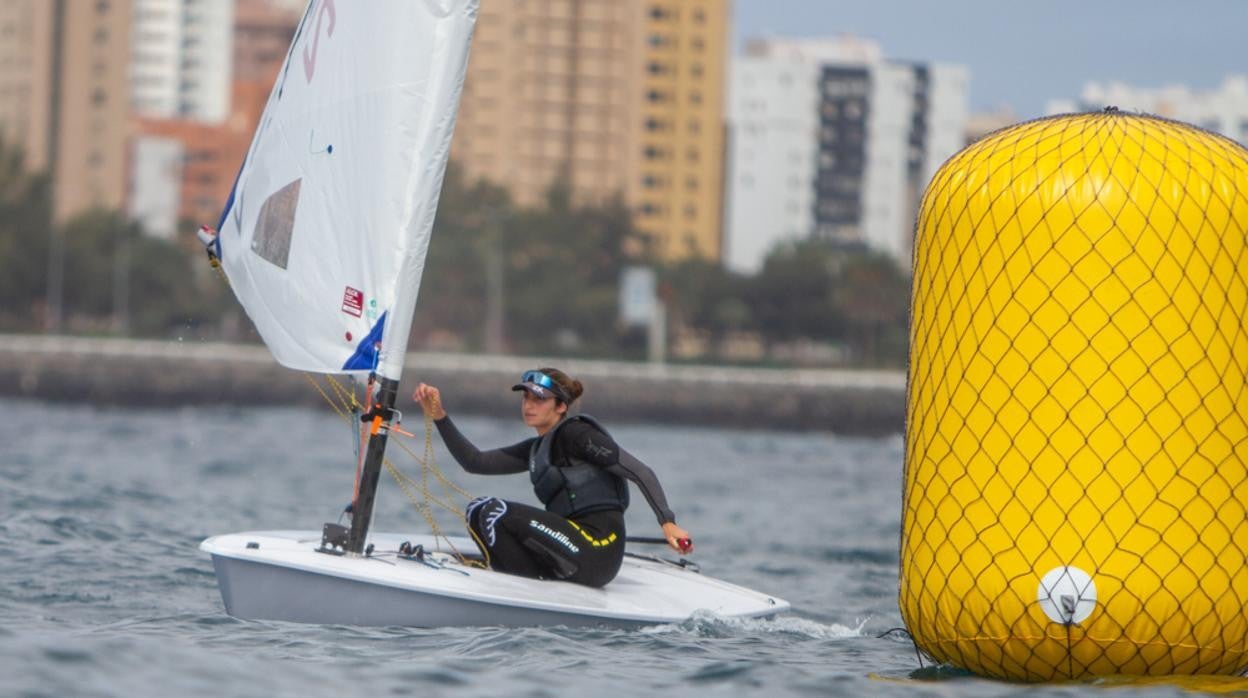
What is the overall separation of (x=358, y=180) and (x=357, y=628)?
194 cm

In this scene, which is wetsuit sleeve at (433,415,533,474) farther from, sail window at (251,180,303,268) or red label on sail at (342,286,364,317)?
sail window at (251,180,303,268)

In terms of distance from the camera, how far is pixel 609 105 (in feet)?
332

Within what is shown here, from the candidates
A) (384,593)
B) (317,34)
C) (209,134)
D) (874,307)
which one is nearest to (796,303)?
(874,307)

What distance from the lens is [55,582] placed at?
8898mm

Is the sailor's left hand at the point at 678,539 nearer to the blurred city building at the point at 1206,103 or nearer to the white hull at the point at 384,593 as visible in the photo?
the white hull at the point at 384,593

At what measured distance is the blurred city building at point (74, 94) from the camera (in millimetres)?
96688

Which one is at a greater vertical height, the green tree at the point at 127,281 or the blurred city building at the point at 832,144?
the blurred city building at the point at 832,144

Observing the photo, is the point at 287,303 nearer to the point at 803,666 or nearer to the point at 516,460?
the point at 516,460

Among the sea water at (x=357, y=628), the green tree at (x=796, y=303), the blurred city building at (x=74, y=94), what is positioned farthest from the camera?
the blurred city building at (x=74, y=94)

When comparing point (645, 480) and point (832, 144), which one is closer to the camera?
point (645, 480)

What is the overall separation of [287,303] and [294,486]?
1127 centimetres

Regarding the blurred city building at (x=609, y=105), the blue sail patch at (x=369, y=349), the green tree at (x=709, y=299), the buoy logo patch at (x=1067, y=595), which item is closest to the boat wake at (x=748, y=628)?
the blue sail patch at (x=369, y=349)

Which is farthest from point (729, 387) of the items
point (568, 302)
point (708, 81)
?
point (708, 81)

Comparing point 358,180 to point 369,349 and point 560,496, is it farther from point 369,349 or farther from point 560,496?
point 560,496
